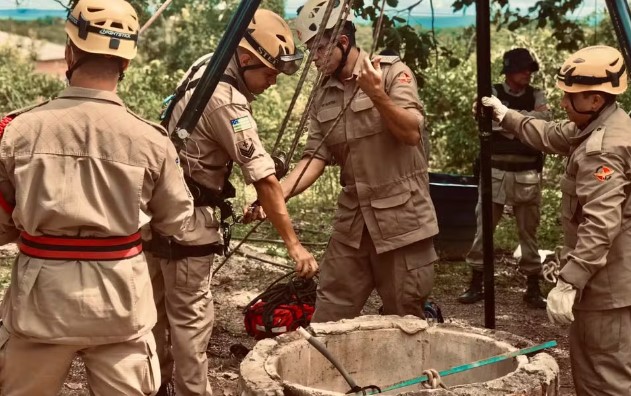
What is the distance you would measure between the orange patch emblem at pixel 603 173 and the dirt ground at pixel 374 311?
6.77ft

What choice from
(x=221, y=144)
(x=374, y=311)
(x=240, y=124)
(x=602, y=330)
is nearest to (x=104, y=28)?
(x=240, y=124)

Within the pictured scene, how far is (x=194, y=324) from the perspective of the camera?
5234 mm

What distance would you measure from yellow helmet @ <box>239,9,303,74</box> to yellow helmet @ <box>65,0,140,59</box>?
116 cm

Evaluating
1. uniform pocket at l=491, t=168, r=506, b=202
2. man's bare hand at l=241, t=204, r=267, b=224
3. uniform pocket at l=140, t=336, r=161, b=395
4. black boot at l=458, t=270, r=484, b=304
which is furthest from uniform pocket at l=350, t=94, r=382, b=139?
black boot at l=458, t=270, r=484, b=304

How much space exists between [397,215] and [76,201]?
2185 millimetres

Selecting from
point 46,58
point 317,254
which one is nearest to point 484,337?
point 317,254

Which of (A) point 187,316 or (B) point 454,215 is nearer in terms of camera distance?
(A) point 187,316

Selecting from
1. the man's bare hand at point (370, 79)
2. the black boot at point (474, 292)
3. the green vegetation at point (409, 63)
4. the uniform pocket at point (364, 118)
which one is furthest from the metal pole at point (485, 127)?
the green vegetation at point (409, 63)

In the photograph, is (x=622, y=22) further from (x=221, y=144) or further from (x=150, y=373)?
(x=150, y=373)

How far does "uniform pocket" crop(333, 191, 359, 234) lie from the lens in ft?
18.2

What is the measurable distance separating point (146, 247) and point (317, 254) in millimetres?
4501

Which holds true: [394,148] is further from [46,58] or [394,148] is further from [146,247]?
A: [46,58]

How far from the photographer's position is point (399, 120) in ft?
17.0

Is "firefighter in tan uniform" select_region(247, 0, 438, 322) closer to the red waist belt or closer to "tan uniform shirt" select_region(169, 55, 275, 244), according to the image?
→ "tan uniform shirt" select_region(169, 55, 275, 244)
